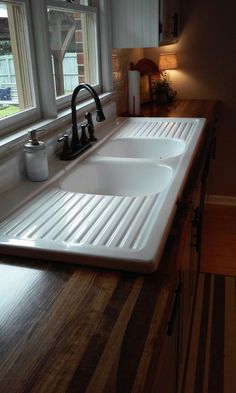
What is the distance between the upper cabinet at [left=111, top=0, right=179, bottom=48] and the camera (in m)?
2.36

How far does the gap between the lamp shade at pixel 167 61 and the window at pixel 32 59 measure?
49.4 inches

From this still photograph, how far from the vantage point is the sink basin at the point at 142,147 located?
1954mm

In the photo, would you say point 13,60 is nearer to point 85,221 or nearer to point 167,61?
point 85,221

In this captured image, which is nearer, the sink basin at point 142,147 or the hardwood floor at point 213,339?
the hardwood floor at point 213,339

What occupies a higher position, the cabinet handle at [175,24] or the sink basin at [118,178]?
the cabinet handle at [175,24]

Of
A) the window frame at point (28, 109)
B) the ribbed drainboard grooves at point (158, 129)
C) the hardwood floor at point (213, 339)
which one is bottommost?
the hardwood floor at point (213, 339)

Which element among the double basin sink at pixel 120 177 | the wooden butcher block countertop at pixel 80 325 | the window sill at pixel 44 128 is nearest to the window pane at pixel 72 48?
the window sill at pixel 44 128

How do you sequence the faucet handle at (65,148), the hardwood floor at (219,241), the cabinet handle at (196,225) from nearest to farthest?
the cabinet handle at (196,225) → the faucet handle at (65,148) → the hardwood floor at (219,241)

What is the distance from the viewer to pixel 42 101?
Result: 1.75 metres

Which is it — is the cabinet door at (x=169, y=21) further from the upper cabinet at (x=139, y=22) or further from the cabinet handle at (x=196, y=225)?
the cabinet handle at (x=196, y=225)

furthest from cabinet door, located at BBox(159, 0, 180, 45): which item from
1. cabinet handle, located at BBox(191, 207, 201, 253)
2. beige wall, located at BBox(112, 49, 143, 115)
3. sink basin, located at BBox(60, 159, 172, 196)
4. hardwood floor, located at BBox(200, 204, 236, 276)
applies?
hardwood floor, located at BBox(200, 204, 236, 276)

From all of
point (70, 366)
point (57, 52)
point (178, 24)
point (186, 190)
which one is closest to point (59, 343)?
point (70, 366)

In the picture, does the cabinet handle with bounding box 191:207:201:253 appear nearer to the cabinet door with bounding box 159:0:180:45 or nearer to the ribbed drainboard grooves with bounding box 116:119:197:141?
the ribbed drainboard grooves with bounding box 116:119:197:141

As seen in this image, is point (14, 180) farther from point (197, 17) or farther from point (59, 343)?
point (197, 17)
